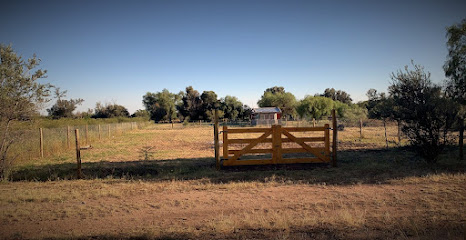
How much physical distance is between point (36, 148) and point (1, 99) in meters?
6.71

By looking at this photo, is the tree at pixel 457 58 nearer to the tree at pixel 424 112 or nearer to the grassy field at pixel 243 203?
the tree at pixel 424 112

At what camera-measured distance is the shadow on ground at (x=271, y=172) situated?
24.1 ft

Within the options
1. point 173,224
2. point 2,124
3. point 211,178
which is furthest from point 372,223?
point 2,124

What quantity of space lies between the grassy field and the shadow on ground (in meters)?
0.04

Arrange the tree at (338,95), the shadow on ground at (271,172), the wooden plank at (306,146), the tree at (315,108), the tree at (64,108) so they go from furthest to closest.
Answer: the tree at (338,95)
the tree at (315,108)
the tree at (64,108)
the wooden plank at (306,146)
the shadow on ground at (271,172)

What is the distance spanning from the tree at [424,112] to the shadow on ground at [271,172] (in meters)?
0.80

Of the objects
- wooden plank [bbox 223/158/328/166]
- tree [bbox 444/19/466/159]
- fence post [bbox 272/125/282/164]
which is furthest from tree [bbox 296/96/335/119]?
fence post [bbox 272/125/282/164]

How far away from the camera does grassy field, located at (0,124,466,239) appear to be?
3875 mm

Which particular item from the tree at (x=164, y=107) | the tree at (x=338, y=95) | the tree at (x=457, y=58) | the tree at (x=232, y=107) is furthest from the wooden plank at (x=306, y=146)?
the tree at (x=338, y=95)

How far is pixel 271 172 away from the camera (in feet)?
26.9

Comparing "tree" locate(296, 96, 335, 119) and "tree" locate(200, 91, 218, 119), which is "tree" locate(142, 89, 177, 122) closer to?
"tree" locate(200, 91, 218, 119)

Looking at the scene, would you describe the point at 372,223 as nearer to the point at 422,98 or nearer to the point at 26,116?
the point at 422,98

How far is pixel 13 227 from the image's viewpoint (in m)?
4.24

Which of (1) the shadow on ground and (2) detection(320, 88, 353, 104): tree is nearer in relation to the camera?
(1) the shadow on ground
